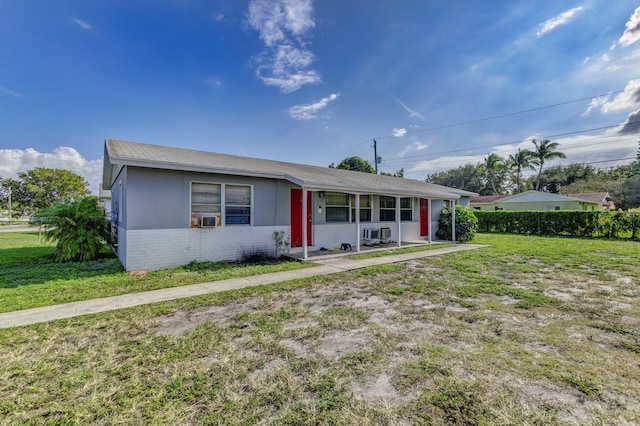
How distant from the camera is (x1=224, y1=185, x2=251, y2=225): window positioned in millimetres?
8336

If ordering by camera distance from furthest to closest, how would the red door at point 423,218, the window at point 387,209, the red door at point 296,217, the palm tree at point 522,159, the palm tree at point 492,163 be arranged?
the palm tree at point 492,163, the palm tree at point 522,159, the red door at point 423,218, the window at point 387,209, the red door at point 296,217

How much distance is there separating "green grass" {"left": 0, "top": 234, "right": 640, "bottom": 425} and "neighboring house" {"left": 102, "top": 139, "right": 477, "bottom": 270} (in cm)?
263

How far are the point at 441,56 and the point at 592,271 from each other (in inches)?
438

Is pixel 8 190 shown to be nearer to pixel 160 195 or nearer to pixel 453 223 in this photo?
pixel 160 195

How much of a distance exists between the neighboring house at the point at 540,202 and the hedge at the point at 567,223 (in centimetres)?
1258

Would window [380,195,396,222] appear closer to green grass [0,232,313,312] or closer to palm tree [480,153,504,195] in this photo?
green grass [0,232,313,312]

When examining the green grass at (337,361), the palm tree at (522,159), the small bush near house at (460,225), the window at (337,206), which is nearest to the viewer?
the green grass at (337,361)

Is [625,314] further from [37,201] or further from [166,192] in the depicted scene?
[37,201]

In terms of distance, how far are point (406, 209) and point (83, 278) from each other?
12.4 meters

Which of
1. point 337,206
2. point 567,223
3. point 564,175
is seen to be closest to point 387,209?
point 337,206

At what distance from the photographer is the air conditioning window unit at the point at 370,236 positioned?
11704 mm

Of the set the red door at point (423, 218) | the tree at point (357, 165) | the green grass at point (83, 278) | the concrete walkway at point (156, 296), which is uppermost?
the tree at point (357, 165)

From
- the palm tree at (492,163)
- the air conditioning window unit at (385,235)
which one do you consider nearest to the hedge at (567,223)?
the air conditioning window unit at (385,235)

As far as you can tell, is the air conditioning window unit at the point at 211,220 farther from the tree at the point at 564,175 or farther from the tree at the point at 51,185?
the tree at the point at 564,175
